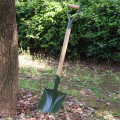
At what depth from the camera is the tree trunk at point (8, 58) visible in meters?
2.24

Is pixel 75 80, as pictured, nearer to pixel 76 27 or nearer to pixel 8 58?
pixel 76 27

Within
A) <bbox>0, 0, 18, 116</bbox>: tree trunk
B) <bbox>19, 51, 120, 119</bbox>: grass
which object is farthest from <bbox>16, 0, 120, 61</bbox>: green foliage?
<bbox>0, 0, 18, 116</bbox>: tree trunk

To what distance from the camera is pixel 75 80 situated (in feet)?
14.3

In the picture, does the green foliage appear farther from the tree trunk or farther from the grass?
the tree trunk

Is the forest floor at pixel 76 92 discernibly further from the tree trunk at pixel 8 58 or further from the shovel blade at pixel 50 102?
the tree trunk at pixel 8 58

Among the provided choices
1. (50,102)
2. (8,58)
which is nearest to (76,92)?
(50,102)

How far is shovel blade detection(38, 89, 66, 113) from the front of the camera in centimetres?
283

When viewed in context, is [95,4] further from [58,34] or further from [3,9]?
[3,9]

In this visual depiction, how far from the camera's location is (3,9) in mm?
2213

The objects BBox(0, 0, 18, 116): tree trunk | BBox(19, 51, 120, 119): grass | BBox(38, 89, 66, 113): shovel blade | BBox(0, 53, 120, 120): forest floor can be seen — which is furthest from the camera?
BBox(19, 51, 120, 119): grass

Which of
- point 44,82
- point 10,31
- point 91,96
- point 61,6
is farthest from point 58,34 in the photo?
point 10,31

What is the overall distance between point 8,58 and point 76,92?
1738 millimetres

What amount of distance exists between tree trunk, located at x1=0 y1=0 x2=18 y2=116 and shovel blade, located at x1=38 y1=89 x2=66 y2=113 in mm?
537

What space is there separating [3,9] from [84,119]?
2.11 metres
